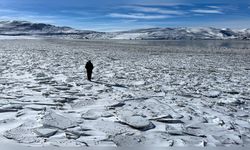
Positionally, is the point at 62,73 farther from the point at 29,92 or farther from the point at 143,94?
the point at 143,94

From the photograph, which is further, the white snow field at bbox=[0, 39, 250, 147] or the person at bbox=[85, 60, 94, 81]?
the person at bbox=[85, 60, 94, 81]

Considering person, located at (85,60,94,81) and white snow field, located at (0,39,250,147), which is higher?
person, located at (85,60,94,81)

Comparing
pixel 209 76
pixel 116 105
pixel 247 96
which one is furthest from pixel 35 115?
pixel 209 76

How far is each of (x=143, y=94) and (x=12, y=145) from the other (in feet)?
14.6

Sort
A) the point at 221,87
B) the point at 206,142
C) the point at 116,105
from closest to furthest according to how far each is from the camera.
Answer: the point at 206,142 < the point at 116,105 < the point at 221,87

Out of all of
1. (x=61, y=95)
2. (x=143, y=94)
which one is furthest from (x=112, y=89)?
(x=61, y=95)

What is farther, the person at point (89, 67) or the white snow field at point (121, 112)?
the person at point (89, 67)

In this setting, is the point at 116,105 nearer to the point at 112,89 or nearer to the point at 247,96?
the point at 112,89

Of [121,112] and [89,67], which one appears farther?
[89,67]

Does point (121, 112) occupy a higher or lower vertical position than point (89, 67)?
lower

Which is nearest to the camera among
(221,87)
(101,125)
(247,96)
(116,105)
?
(101,125)

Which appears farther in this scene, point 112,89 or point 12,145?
point 112,89

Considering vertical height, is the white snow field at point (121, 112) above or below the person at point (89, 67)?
below

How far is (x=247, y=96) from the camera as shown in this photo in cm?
877
